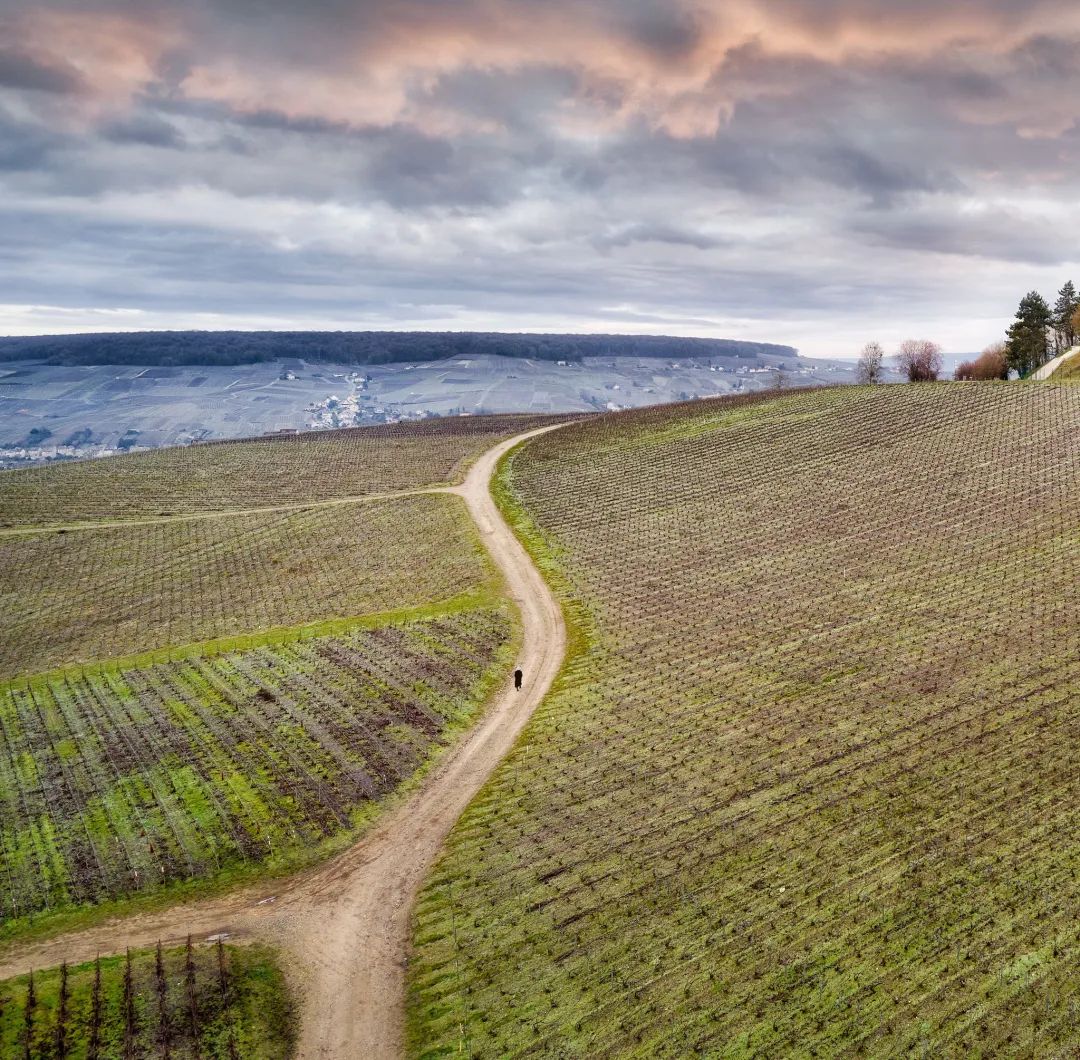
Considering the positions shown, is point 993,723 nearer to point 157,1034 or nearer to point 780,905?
point 780,905

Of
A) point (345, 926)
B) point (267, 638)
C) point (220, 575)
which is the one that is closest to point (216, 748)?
point (345, 926)

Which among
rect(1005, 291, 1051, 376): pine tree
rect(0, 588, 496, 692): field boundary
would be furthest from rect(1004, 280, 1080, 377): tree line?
rect(0, 588, 496, 692): field boundary

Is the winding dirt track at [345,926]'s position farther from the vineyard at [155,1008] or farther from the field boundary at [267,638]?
the field boundary at [267,638]

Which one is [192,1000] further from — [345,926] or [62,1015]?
[345,926]

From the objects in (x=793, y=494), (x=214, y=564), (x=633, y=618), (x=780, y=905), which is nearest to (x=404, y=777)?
(x=780, y=905)

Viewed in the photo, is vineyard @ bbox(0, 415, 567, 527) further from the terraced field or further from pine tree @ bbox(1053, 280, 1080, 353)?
pine tree @ bbox(1053, 280, 1080, 353)

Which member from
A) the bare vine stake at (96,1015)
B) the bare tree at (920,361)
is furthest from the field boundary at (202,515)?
the bare tree at (920,361)
